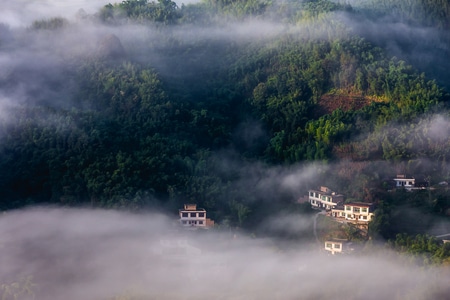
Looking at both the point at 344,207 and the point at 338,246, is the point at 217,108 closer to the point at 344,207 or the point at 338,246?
the point at 344,207

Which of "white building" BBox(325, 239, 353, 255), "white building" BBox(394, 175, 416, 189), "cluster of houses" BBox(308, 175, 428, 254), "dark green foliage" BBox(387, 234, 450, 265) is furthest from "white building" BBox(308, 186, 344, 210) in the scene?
"dark green foliage" BBox(387, 234, 450, 265)

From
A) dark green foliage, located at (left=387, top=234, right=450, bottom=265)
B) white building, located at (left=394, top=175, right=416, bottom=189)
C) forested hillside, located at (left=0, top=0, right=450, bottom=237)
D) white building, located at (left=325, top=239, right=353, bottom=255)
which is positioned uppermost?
forested hillside, located at (left=0, top=0, right=450, bottom=237)

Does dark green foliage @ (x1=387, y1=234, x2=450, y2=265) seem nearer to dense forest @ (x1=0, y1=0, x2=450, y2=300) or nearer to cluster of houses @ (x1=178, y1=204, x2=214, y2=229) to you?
dense forest @ (x1=0, y1=0, x2=450, y2=300)

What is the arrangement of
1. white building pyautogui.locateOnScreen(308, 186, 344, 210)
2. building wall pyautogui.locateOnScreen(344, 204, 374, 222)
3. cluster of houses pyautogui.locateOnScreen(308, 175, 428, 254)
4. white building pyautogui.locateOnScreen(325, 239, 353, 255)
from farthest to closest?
1. white building pyautogui.locateOnScreen(308, 186, 344, 210)
2. building wall pyautogui.locateOnScreen(344, 204, 374, 222)
3. cluster of houses pyautogui.locateOnScreen(308, 175, 428, 254)
4. white building pyautogui.locateOnScreen(325, 239, 353, 255)

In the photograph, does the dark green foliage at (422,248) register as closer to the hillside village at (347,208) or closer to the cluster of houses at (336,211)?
the hillside village at (347,208)

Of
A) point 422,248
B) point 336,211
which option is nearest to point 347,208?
point 336,211
